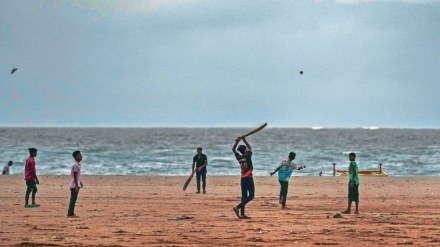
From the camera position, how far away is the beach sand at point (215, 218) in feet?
51.9

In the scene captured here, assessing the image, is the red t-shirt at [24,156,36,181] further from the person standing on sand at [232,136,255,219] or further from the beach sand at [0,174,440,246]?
the person standing on sand at [232,136,255,219]

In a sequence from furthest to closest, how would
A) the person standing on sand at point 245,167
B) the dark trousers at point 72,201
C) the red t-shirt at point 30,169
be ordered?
the red t-shirt at point 30,169, the dark trousers at point 72,201, the person standing on sand at point 245,167

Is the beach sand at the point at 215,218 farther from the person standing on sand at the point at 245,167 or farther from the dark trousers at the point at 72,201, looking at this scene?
the person standing on sand at the point at 245,167

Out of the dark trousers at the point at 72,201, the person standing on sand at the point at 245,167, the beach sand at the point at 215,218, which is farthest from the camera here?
the dark trousers at the point at 72,201

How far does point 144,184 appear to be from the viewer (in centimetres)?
3519

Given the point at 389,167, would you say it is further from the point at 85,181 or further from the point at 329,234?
the point at 329,234

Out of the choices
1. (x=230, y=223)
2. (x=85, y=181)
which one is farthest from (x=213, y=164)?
(x=230, y=223)

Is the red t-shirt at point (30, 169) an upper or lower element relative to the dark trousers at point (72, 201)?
upper

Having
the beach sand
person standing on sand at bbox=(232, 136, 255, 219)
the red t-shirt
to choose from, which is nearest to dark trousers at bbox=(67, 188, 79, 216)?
the beach sand

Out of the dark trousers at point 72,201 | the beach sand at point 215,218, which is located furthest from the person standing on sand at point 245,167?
the dark trousers at point 72,201

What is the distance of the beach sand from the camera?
51.9 feet

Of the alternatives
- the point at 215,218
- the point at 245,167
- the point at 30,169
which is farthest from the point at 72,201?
the point at 245,167

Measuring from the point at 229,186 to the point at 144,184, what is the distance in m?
3.82

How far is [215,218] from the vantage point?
65.6 feet
